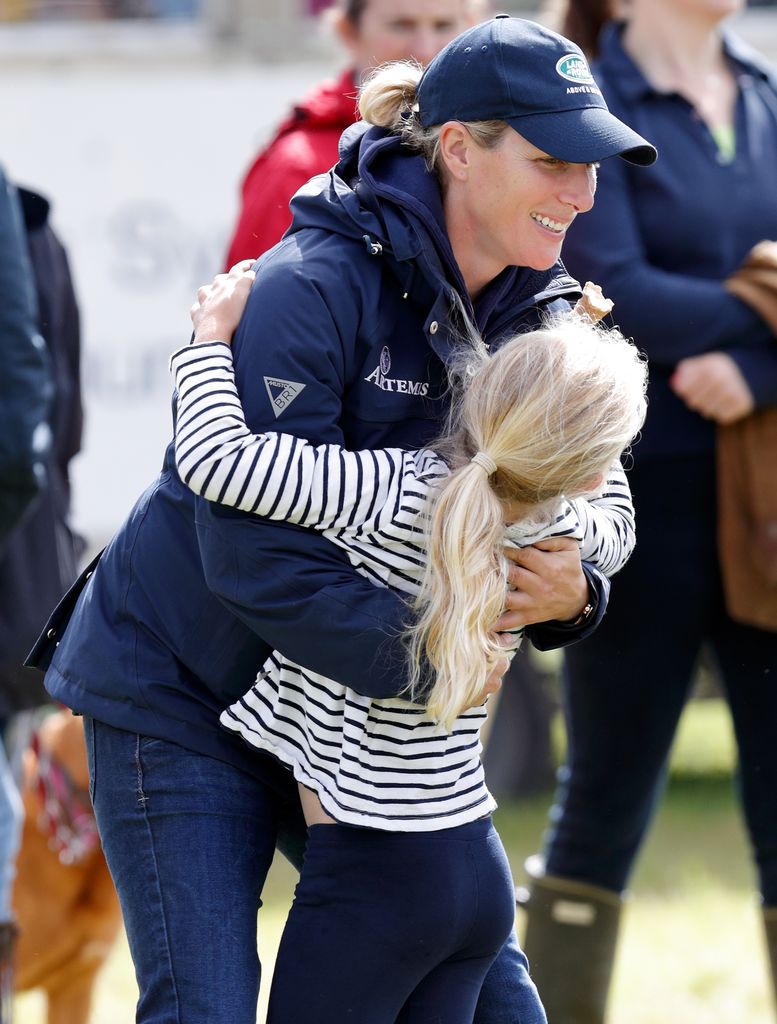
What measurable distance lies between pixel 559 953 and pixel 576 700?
537 millimetres

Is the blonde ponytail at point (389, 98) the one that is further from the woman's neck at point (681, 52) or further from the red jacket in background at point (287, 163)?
the woman's neck at point (681, 52)

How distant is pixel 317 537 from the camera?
2.21 meters

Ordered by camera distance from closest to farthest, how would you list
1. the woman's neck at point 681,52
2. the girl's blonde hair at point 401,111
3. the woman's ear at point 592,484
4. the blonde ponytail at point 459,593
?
the blonde ponytail at point 459,593 < the woman's ear at point 592,484 < the girl's blonde hair at point 401,111 < the woman's neck at point 681,52

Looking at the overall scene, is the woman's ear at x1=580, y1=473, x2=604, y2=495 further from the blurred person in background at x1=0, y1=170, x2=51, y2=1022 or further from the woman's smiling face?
the blurred person in background at x1=0, y1=170, x2=51, y2=1022

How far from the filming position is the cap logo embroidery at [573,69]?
7.43ft

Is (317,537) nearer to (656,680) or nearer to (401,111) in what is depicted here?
(401,111)

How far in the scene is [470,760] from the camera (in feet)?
7.56

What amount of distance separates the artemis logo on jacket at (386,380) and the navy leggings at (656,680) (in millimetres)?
1120

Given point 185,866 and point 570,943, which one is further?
point 570,943

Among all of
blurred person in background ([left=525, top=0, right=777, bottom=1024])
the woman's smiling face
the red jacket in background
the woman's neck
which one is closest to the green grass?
blurred person in background ([left=525, top=0, right=777, bottom=1024])

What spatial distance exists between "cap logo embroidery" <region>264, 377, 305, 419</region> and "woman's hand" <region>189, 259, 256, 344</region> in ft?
0.39

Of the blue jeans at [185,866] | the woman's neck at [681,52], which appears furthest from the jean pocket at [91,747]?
the woman's neck at [681,52]

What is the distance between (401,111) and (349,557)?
0.66 meters

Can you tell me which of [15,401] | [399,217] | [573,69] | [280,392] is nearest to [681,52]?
[573,69]
